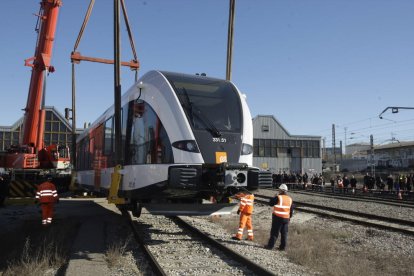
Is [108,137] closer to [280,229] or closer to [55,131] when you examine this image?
[280,229]

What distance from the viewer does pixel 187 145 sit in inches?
318

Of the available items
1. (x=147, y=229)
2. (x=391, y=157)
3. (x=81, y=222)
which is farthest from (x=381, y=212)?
(x=391, y=157)

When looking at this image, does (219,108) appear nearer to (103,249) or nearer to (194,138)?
(194,138)

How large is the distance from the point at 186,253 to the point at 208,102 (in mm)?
3104

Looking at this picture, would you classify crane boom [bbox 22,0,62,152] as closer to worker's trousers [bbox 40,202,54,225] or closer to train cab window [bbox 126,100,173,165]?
worker's trousers [bbox 40,202,54,225]

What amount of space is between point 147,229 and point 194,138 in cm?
437

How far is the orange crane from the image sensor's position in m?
18.0

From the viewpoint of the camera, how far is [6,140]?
1571 inches

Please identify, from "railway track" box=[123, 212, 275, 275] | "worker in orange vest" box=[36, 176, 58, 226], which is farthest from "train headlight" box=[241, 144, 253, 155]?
"worker in orange vest" box=[36, 176, 58, 226]

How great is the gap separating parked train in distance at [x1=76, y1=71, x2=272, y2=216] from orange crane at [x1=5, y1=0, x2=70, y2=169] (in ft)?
31.4

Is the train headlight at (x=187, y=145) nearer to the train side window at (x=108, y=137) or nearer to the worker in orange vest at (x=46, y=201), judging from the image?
Result: the train side window at (x=108, y=137)

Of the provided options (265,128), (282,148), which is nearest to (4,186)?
(265,128)

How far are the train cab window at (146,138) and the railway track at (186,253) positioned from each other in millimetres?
1831

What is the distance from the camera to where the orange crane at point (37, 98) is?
18000mm
